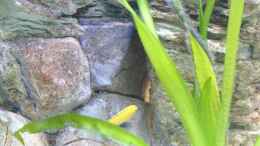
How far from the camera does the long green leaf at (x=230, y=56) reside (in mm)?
1049

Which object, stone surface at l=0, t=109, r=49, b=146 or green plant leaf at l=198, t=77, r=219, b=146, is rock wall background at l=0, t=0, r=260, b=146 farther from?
green plant leaf at l=198, t=77, r=219, b=146

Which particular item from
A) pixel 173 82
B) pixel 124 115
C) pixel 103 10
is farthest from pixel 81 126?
pixel 103 10

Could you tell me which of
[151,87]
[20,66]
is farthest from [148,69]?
[20,66]

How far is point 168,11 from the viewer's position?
61.4 inches

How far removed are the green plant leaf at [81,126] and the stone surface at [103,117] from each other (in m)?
0.39

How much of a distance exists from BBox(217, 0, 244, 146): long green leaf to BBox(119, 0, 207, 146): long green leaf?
0.06 m

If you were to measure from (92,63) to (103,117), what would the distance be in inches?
8.2

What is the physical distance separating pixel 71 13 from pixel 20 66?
27cm

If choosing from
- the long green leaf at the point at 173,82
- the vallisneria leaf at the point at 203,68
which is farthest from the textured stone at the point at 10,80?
the vallisneria leaf at the point at 203,68

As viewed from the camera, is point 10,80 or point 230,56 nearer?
point 230,56

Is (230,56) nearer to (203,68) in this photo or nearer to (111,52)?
(203,68)

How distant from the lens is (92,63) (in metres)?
1.64

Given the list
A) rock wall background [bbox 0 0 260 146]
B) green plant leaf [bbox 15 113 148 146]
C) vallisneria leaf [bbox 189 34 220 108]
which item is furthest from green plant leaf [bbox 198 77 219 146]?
rock wall background [bbox 0 0 260 146]

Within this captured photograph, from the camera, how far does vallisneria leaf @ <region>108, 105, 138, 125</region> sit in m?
1.61
